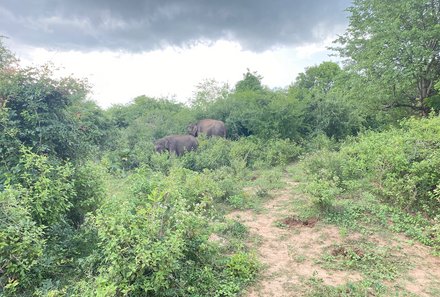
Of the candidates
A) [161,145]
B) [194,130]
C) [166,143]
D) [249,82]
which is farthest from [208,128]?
[249,82]

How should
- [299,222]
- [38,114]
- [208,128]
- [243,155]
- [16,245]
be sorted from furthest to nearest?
[208,128] < [243,155] < [299,222] < [38,114] < [16,245]

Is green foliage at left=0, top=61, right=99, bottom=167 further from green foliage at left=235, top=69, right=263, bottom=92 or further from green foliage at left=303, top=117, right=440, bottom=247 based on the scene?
green foliage at left=235, top=69, right=263, bottom=92

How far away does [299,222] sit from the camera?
20.6ft

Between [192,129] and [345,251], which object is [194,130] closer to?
[192,129]

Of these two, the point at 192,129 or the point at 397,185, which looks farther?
the point at 192,129

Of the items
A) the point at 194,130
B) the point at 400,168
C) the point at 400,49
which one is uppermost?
the point at 400,49

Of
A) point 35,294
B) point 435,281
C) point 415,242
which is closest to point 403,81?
point 415,242

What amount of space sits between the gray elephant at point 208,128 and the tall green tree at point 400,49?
6520 millimetres

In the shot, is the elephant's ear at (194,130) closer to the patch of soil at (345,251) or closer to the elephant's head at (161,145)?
the elephant's head at (161,145)

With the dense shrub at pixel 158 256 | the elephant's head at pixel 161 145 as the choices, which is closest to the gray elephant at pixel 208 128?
the elephant's head at pixel 161 145

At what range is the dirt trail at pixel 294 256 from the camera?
4.22 meters

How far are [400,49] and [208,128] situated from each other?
858 centimetres

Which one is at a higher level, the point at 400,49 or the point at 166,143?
the point at 400,49

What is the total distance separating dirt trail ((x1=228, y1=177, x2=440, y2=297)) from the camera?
4.22 m
